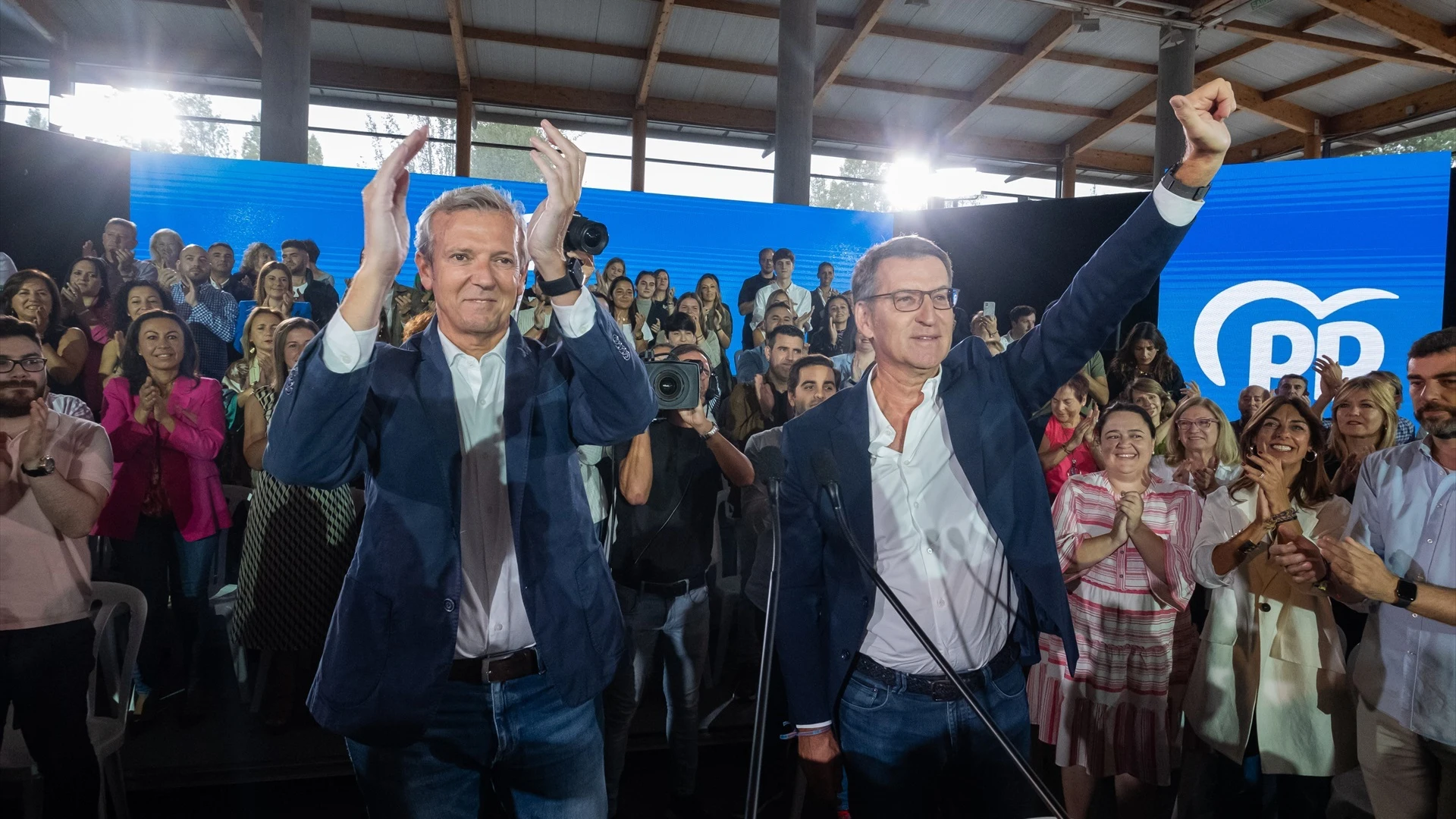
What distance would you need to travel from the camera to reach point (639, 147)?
38.2 ft

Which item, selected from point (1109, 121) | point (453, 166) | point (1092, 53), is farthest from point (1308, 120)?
point (453, 166)

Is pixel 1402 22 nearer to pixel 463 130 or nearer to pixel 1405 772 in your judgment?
pixel 1405 772

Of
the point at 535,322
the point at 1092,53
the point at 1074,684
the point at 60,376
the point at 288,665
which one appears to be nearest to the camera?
the point at 1074,684

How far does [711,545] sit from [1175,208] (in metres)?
2.03

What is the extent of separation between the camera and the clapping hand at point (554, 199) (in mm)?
1297

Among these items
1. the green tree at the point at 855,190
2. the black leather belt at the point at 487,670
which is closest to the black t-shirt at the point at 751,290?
the black leather belt at the point at 487,670

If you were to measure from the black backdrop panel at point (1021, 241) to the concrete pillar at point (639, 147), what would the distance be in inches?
185

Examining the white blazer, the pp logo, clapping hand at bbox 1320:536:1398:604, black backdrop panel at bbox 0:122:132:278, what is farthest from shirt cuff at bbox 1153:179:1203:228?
black backdrop panel at bbox 0:122:132:278

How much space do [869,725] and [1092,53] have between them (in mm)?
11150

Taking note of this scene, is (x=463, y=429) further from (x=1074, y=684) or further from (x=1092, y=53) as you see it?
(x=1092, y=53)

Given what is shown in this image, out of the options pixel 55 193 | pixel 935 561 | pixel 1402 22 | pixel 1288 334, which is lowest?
pixel 935 561

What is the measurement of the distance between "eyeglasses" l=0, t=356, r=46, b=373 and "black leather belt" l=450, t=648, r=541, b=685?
Answer: 5.71 ft

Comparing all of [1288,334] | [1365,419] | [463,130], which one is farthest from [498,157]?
[1365,419]

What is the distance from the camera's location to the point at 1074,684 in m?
2.63
